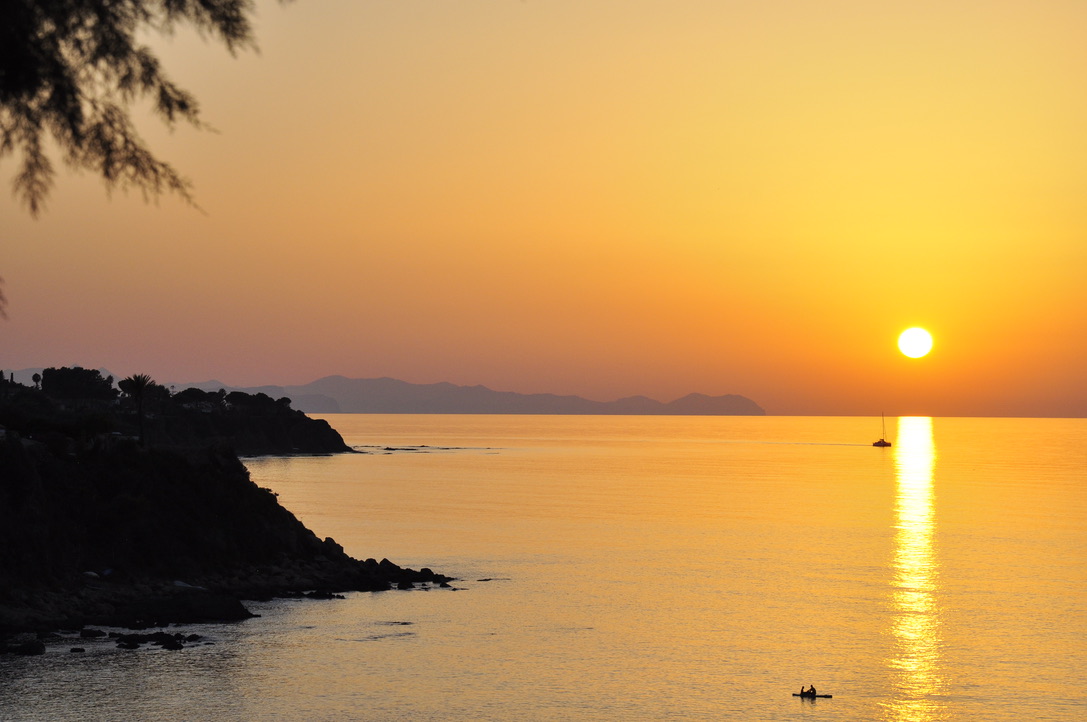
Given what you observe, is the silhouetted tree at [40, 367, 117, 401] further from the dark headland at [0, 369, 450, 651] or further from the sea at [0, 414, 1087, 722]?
the dark headland at [0, 369, 450, 651]

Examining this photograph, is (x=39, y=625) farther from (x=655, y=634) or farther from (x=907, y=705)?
(x=907, y=705)

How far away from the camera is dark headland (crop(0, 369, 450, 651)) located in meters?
49.6

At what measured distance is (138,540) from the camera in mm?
56156

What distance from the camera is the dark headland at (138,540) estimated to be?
49.6 m

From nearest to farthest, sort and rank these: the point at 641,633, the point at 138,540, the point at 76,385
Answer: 1. the point at 641,633
2. the point at 138,540
3. the point at 76,385

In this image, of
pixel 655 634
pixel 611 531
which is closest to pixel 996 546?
pixel 611 531

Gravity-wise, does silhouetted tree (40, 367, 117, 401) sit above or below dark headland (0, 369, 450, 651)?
above

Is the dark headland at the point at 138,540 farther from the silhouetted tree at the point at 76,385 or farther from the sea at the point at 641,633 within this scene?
the silhouetted tree at the point at 76,385

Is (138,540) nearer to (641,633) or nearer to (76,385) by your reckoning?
(641,633)

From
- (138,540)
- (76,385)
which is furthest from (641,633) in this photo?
(76,385)

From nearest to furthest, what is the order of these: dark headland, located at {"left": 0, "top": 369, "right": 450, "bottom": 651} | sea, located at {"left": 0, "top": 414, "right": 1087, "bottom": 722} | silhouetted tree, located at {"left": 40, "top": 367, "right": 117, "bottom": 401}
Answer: sea, located at {"left": 0, "top": 414, "right": 1087, "bottom": 722} < dark headland, located at {"left": 0, "top": 369, "right": 450, "bottom": 651} < silhouetted tree, located at {"left": 40, "top": 367, "right": 117, "bottom": 401}

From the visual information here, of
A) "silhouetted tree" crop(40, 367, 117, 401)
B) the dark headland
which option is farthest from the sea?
"silhouetted tree" crop(40, 367, 117, 401)

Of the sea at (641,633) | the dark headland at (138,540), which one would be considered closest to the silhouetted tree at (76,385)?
the sea at (641,633)

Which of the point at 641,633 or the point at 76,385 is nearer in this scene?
the point at 641,633
